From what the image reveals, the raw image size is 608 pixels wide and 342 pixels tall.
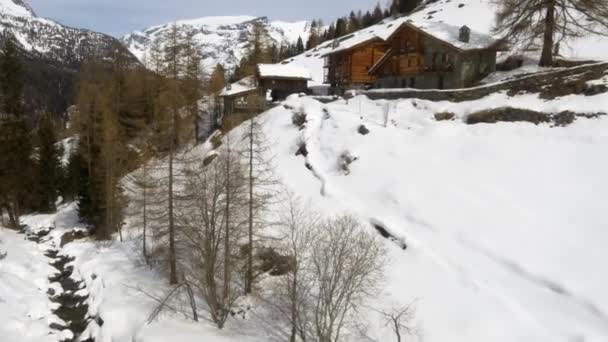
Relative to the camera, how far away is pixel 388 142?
27.8m

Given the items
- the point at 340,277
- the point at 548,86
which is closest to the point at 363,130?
the point at 548,86

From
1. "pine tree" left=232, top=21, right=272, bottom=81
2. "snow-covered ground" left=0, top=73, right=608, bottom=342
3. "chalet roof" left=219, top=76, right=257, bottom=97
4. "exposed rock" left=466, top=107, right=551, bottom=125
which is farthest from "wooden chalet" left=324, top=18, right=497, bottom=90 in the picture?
"pine tree" left=232, top=21, right=272, bottom=81

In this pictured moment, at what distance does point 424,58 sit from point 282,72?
20.3 metres

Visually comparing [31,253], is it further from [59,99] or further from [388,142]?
[59,99]

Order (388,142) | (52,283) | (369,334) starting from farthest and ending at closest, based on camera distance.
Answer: (388,142)
(52,283)
(369,334)

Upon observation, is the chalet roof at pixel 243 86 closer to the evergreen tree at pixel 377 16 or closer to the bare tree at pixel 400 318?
the bare tree at pixel 400 318

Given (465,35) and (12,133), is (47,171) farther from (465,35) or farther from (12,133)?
(465,35)

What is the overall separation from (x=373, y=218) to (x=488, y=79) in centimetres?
2118

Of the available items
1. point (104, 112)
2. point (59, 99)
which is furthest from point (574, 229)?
point (59, 99)

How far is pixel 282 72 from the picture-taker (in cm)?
5347

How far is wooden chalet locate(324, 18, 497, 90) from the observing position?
36438 mm

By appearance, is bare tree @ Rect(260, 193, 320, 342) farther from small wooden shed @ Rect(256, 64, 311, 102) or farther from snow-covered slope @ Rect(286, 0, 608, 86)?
small wooden shed @ Rect(256, 64, 311, 102)

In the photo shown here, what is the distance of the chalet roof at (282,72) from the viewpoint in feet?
171

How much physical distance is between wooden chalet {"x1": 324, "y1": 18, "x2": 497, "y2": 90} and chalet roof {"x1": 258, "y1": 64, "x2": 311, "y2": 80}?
20.5 feet
